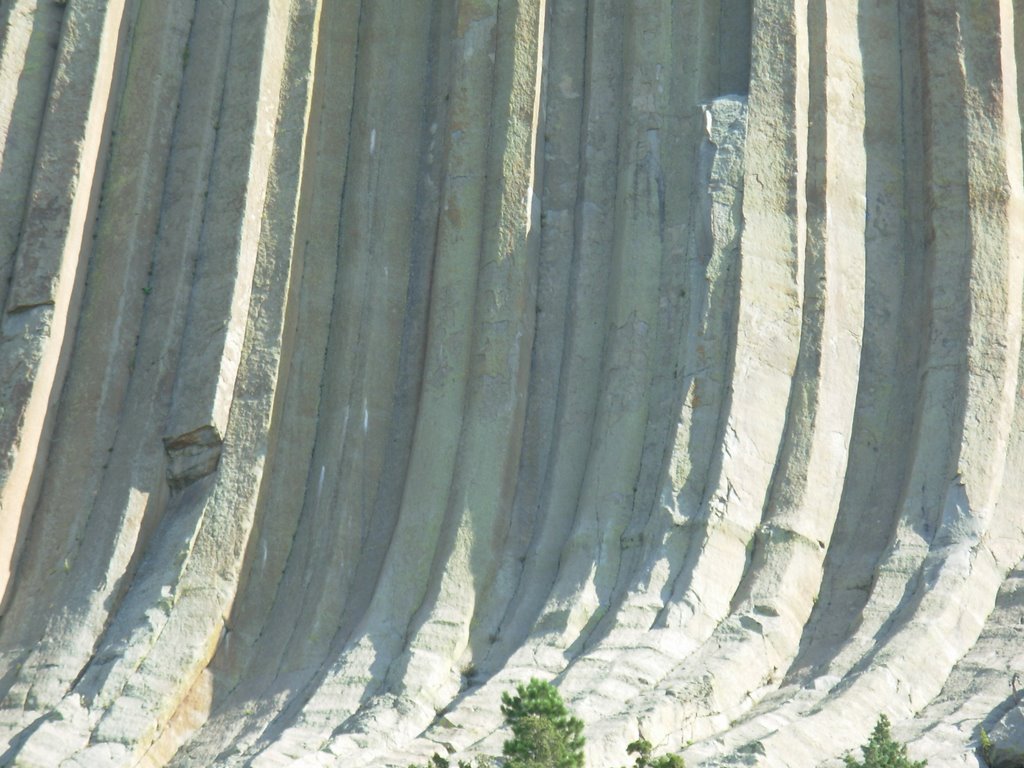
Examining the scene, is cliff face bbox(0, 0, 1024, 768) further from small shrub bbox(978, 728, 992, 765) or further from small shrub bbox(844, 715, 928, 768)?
small shrub bbox(844, 715, 928, 768)

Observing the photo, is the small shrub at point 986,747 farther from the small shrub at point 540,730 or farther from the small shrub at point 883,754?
the small shrub at point 540,730

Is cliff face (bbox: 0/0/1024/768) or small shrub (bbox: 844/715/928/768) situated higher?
cliff face (bbox: 0/0/1024/768)

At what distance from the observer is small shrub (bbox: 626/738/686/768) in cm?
1010

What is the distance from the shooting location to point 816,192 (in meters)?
13.3

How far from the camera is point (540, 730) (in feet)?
33.8

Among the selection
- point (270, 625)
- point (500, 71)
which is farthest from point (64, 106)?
point (270, 625)

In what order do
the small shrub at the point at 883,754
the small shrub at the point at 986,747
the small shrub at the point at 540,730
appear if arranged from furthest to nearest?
the small shrub at the point at 986,747
the small shrub at the point at 540,730
the small shrub at the point at 883,754

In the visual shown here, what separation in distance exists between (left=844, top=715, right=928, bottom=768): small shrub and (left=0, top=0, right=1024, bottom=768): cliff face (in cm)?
67

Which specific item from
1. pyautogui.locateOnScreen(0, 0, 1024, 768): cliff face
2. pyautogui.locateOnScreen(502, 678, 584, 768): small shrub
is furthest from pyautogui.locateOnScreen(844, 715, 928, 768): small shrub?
pyautogui.locateOnScreen(502, 678, 584, 768): small shrub

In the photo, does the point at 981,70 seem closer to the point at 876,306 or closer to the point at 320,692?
the point at 876,306

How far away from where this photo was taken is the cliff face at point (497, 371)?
39.5 ft

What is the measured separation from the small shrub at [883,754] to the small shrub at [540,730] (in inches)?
45.9

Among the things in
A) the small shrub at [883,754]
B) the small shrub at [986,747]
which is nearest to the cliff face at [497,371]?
the small shrub at [986,747]

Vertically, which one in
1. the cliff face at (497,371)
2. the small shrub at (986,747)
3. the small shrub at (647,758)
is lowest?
the small shrub at (647,758)
